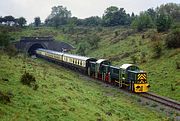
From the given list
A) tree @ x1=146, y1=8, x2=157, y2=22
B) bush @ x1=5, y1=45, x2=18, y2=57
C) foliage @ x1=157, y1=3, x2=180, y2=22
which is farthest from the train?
tree @ x1=146, y1=8, x2=157, y2=22

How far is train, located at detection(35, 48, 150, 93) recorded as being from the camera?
1630 inches

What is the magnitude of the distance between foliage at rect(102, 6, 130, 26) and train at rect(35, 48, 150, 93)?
62457 millimetres

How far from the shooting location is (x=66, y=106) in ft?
79.0

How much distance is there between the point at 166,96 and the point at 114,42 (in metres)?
56.3

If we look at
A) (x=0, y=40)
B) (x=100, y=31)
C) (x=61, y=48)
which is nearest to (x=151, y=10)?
(x=100, y=31)

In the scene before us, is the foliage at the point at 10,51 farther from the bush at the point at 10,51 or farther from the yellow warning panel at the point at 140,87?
the yellow warning panel at the point at 140,87

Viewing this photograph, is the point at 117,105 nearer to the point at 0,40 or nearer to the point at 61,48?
the point at 0,40

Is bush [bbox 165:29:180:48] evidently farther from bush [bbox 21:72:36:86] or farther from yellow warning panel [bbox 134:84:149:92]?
bush [bbox 21:72:36:86]

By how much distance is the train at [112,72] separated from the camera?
1630 inches

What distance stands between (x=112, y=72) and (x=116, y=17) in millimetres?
91195

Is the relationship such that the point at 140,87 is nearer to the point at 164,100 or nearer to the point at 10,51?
the point at 164,100

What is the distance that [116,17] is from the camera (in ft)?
450

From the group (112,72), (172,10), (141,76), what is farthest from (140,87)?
(172,10)

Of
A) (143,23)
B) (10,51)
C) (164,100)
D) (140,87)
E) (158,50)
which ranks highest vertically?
(143,23)
